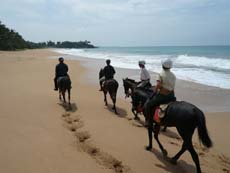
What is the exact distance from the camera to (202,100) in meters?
12.4

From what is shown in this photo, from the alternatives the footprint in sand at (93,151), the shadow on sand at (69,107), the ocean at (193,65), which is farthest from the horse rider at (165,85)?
the shadow on sand at (69,107)

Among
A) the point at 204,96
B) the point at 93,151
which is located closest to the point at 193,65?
the point at 204,96

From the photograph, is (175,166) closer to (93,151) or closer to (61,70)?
(93,151)

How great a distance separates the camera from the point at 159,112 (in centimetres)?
613

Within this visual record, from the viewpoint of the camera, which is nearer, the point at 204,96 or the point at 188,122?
the point at 188,122

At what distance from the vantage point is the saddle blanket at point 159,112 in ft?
19.6

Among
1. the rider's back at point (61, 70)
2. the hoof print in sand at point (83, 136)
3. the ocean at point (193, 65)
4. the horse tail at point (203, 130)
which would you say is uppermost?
the rider's back at point (61, 70)

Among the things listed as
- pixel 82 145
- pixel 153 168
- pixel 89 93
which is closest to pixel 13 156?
pixel 82 145

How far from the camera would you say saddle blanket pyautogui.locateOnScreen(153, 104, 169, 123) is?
5.97 m

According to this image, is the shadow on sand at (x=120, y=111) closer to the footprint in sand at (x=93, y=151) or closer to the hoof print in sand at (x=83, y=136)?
the footprint in sand at (x=93, y=151)

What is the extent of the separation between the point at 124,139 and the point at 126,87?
4025 mm

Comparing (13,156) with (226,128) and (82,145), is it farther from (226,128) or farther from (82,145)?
(226,128)

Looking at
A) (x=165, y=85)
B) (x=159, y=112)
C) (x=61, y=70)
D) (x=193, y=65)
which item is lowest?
(x=193, y=65)

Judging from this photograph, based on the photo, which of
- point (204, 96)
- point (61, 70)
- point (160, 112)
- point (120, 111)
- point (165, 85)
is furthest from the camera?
point (204, 96)
